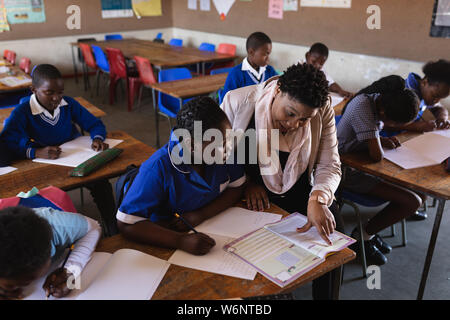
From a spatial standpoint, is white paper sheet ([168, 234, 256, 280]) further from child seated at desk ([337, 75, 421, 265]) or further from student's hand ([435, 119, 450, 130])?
student's hand ([435, 119, 450, 130])

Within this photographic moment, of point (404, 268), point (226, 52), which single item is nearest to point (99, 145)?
point (404, 268)

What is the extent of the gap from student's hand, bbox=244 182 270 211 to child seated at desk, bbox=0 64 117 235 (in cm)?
81

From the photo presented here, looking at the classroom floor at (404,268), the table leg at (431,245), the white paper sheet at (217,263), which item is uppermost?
the white paper sheet at (217,263)

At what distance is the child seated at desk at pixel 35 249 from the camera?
0.85 metres

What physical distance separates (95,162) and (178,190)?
2.22ft

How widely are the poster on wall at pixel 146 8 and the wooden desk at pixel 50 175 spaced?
22.0ft

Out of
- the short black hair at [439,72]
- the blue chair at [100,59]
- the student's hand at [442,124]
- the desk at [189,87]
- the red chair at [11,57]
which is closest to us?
the short black hair at [439,72]

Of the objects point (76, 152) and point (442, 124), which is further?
point (442, 124)

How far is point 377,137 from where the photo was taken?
1885 mm

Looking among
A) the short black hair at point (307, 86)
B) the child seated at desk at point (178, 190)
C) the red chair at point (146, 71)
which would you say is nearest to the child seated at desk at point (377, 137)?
the short black hair at point (307, 86)

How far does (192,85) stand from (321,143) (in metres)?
2.11

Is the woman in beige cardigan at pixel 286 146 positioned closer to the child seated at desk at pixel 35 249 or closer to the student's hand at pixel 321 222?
the student's hand at pixel 321 222

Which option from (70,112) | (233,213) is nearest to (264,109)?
(233,213)

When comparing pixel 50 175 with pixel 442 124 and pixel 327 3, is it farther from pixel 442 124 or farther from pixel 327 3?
pixel 327 3
